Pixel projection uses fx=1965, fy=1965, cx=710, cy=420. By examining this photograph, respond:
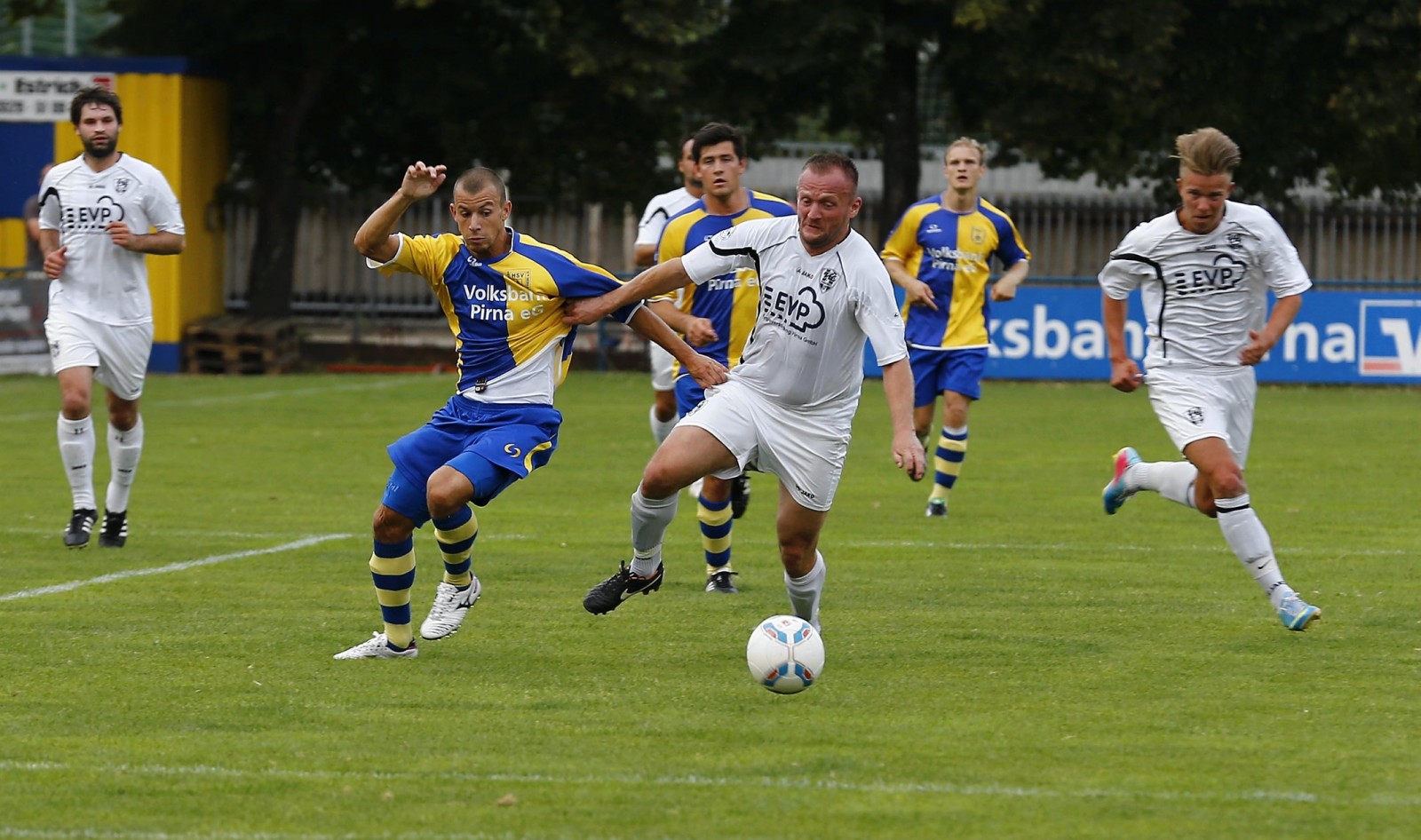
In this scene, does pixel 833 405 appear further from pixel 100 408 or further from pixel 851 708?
pixel 100 408

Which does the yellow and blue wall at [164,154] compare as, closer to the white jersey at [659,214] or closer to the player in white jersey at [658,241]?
the player in white jersey at [658,241]

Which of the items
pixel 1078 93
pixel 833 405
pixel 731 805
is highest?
pixel 1078 93

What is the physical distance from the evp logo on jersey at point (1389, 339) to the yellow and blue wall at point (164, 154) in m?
14.2

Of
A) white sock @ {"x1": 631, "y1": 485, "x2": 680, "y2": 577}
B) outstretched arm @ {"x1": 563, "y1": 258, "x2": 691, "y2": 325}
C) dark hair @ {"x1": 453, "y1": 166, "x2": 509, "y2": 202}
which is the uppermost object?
dark hair @ {"x1": 453, "y1": 166, "x2": 509, "y2": 202}

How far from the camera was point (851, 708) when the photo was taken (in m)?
6.37

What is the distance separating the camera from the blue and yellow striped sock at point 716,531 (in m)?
8.88

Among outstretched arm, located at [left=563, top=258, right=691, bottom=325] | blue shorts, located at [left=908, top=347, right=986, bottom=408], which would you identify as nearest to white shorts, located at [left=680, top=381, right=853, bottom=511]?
outstretched arm, located at [left=563, top=258, right=691, bottom=325]

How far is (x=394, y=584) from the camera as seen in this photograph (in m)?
7.16

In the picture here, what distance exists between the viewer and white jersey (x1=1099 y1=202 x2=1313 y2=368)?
26.5ft

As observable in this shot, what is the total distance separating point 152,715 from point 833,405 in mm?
2661

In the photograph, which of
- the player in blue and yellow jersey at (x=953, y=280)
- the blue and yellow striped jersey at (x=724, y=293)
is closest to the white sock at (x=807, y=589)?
the blue and yellow striped jersey at (x=724, y=293)

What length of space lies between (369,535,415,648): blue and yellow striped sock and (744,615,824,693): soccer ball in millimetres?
1400

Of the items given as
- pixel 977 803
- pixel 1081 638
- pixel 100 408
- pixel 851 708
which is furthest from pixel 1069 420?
pixel 977 803

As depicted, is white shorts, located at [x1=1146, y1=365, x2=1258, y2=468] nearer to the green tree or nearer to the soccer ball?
the soccer ball
